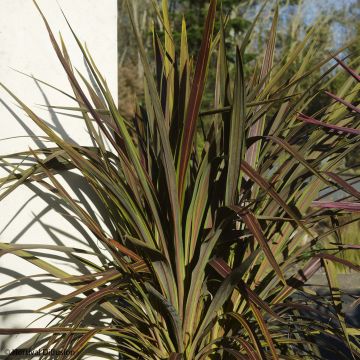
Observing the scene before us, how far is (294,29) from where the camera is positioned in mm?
22500

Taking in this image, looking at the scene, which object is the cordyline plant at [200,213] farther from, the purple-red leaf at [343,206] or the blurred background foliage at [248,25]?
the blurred background foliage at [248,25]

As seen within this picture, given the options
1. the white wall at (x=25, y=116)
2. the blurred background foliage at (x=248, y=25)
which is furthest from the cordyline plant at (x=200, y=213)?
the blurred background foliage at (x=248, y=25)

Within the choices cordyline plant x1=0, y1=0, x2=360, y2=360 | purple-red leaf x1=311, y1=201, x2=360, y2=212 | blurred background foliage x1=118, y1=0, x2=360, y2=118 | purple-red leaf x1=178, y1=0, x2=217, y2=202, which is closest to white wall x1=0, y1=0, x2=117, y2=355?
cordyline plant x1=0, y1=0, x2=360, y2=360

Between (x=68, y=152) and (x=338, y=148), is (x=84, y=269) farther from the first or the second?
(x=338, y=148)

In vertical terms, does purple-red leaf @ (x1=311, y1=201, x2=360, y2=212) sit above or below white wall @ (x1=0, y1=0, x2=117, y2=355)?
below

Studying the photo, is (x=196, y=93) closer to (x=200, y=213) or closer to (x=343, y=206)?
(x=200, y=213)

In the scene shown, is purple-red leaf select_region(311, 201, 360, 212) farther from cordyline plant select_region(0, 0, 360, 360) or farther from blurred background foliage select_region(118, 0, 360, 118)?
blurred background foliage select_region(118, 0, 360, 118)

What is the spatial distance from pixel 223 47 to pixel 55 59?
3.67ft

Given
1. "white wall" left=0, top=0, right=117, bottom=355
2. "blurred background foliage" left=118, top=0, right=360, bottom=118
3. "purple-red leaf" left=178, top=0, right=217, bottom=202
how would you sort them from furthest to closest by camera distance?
"blurred background foliage" left=118, top=0, right=360, bottom=118, "white wall" left=0, top=0, right=117, bottom=355, "purple-red leaf" left=178, top=0, right=217, bottom=202

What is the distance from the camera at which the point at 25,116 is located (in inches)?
113

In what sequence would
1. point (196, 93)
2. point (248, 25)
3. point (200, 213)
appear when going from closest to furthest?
point (196, 93), point (200, 213), point (248, 25)

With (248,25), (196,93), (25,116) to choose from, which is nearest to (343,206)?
(196,93)

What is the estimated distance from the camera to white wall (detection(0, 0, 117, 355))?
2818 mm

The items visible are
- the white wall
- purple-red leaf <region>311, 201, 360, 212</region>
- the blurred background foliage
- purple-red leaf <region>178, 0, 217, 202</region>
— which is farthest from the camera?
the blurred background foliage
